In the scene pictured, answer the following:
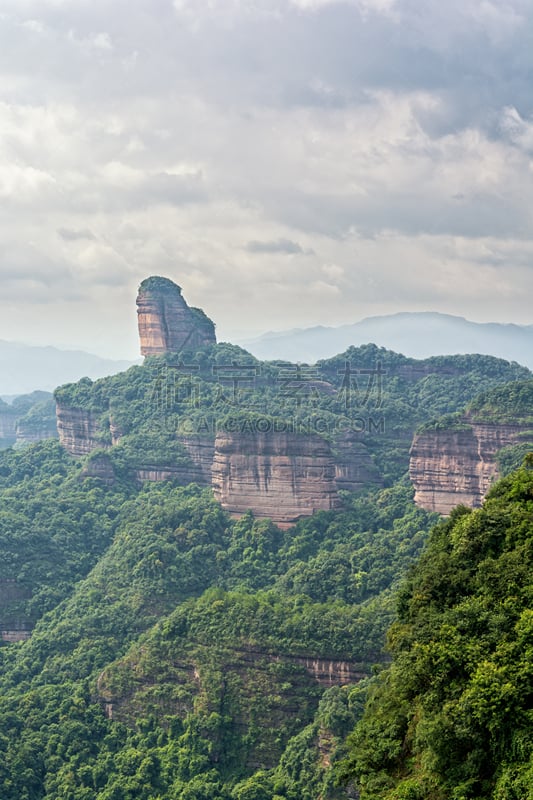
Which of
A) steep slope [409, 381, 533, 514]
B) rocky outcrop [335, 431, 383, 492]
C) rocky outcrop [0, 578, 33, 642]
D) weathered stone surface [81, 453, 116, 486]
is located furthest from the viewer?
→ weathered stone surface [81, 453, 116, 486]

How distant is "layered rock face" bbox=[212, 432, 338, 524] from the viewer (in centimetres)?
6475

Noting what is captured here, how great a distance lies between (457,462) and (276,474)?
1237 cm

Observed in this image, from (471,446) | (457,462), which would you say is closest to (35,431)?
(457,462)

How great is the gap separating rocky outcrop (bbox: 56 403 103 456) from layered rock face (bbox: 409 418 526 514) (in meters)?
31.1

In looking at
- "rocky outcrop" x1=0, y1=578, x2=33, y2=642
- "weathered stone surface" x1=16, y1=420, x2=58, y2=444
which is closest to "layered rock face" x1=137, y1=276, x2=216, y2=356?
"rocky outcrop" x1=0, y1=578, x2=33, y2=642

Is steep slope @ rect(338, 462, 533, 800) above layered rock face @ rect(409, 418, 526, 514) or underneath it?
underneath

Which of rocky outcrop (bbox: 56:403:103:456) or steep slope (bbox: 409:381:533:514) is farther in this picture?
rocky outcrop (bbox: 56:403:103:456)

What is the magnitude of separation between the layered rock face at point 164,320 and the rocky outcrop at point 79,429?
941cm

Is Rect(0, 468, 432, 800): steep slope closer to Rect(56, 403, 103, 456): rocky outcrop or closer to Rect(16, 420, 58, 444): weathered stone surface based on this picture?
Rect(56, 403, 103, 456): rocky outcrop

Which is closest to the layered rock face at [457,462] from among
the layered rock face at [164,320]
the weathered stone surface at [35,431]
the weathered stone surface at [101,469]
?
the weathered stone surface at [101,469]

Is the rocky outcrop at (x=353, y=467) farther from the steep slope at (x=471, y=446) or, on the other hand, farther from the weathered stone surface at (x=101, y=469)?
the weathered stone surface at (x=101, y=469)

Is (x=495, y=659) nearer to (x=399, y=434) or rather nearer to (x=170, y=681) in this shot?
(x=170, y=681)

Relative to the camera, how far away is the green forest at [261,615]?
20.8 metres

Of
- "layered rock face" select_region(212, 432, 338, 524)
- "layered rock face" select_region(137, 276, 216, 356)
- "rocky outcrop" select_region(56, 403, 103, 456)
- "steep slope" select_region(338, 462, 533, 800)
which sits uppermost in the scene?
"layered rock face" select_region(137, 276, 216, 356)
